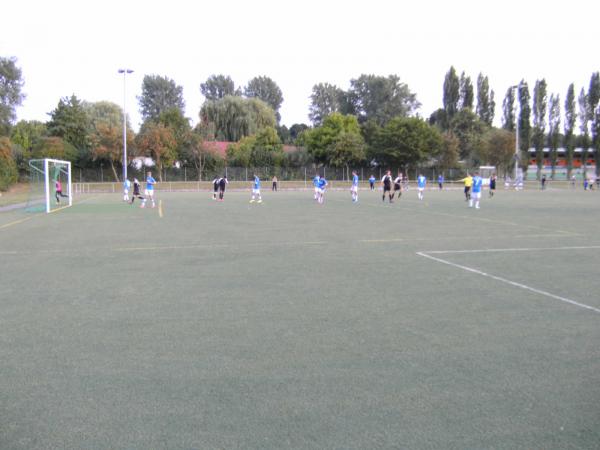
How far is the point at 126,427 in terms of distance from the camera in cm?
366

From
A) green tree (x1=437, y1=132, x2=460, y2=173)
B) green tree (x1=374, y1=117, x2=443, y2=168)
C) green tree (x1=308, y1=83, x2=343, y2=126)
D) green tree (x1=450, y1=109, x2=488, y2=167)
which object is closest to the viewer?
green tree (x1=374, y1=117, x2=443, y2=168)

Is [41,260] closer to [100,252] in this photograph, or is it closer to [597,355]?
[100,252]

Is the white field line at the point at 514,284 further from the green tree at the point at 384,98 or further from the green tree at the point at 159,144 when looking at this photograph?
the green tree at the point at 384,98

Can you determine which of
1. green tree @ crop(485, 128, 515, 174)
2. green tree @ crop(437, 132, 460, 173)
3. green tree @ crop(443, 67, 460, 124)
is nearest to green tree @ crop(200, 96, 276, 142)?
green tree @ crop(437, 132, 460, 173)

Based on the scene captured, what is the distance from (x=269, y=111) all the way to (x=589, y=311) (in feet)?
250

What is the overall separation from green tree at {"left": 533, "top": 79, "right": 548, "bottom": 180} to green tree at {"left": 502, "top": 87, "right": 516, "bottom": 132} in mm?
3174

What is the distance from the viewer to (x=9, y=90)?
6059 cm

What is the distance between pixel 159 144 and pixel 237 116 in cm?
2247

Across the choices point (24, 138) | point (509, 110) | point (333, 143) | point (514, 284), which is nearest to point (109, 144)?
point (24, 138)

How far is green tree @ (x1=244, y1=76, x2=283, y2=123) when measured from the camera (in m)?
108

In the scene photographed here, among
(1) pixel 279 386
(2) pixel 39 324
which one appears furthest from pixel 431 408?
(2) pixel 39 324

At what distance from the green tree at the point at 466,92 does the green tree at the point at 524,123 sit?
808 cm

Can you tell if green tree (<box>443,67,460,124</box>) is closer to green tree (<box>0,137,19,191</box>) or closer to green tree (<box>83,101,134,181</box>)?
green tree (<box>83,101,134,181</box>)

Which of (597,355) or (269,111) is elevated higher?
(269,111)
